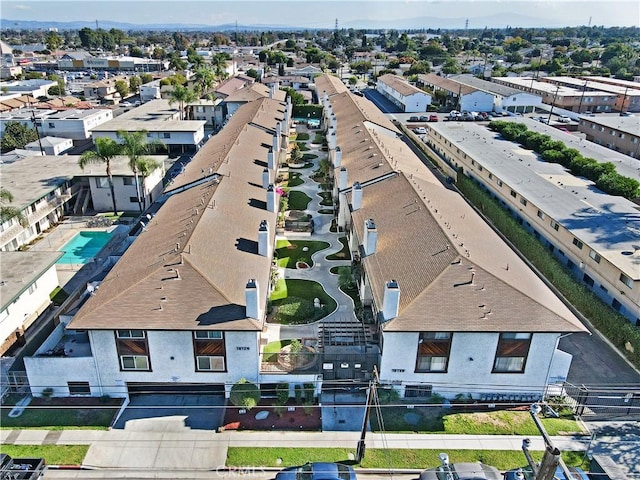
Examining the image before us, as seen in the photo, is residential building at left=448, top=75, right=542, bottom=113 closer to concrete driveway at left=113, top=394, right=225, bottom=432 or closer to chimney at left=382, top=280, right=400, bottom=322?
chimney at left=382, top=280, right=400, bottom=322

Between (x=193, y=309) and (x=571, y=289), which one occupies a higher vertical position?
(x=193, y=309)

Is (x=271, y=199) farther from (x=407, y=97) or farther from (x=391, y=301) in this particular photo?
(x=407, y=97)

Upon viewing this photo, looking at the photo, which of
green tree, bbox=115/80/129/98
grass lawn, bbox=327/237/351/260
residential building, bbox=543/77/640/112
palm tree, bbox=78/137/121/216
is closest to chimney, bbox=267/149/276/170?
grass lawn, bbox=327/237/351/260

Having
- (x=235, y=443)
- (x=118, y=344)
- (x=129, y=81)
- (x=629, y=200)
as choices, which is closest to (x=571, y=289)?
(x=629, y=200)

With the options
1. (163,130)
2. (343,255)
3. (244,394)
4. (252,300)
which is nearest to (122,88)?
(163,130)

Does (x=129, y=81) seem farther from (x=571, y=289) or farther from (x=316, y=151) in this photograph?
(x=571, y=289)

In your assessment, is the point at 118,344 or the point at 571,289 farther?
the point at 571,289
